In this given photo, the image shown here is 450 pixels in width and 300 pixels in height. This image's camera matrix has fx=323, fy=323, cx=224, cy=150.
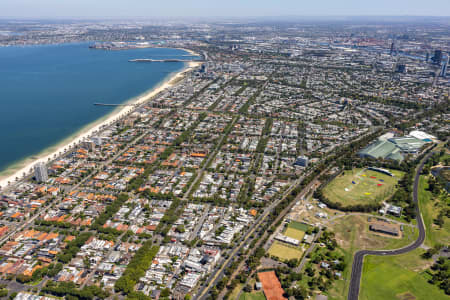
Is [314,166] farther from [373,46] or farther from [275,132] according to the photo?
[373,46]

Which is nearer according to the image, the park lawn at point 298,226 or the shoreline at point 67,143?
the park lawn at point 298,226

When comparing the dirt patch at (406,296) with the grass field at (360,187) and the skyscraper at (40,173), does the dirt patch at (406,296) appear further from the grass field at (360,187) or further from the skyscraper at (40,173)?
the skyscraper at (40,173)

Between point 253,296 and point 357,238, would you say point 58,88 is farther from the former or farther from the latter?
point 357,238

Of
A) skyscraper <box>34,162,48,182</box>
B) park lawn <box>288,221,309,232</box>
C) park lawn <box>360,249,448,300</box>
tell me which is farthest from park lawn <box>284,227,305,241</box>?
skyscraper <box>34,162,48,182</box>

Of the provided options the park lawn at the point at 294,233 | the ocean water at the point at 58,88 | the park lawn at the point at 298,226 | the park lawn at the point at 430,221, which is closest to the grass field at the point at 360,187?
the park lawn at the point at 430,221

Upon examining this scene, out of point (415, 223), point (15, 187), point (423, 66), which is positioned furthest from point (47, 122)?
point (423, 66)
